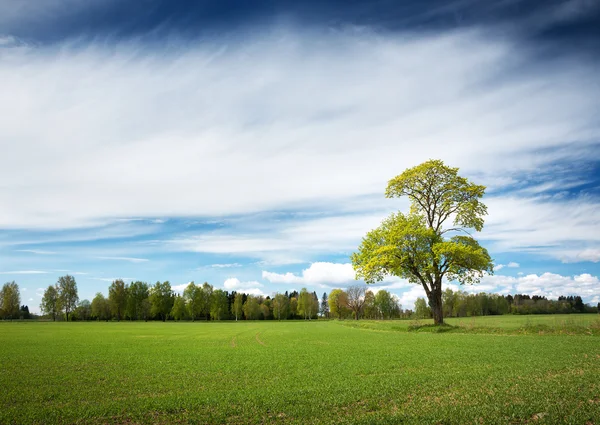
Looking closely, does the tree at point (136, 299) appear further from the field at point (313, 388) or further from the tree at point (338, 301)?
the field at point (313, 388)

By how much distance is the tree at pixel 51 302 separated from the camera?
144000mm

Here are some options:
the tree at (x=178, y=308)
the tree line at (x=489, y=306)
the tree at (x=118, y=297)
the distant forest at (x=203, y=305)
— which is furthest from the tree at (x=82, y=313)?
the tree line at (x=489, y=306)

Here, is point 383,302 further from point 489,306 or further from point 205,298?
point 205,298

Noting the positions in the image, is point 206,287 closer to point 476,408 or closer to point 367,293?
point 367,293

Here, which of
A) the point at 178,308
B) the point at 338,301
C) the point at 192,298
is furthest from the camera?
the point at 338,301

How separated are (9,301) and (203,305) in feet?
226

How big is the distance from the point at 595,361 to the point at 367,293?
144 m

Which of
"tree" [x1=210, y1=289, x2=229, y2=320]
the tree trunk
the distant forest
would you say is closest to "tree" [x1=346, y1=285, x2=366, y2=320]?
the distant forest

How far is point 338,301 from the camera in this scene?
163250mm

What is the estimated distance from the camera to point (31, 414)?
11.9 m

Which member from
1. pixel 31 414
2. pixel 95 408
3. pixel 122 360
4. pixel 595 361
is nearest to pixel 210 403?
pixel 95 408

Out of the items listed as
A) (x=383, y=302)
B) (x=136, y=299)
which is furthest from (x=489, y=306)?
(x=136, y=299)

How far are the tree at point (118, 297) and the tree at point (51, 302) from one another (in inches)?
731

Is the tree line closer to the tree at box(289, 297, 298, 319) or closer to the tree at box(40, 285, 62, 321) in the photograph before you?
the tree at box(289, 297, 298, 319)
